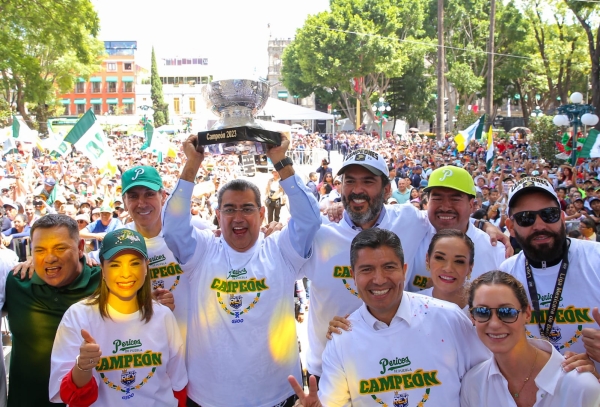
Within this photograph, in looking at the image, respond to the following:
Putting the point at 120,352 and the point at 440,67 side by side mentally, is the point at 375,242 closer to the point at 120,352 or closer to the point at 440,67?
the point at 120,352

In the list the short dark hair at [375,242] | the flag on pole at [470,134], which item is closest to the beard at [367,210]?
the short dark hair at [375,242]

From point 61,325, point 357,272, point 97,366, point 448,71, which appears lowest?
point 97,366

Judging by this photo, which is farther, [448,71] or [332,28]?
[448,71]

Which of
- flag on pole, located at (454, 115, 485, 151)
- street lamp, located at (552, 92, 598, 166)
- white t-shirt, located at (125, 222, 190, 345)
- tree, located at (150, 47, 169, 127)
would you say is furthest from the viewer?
tree, located at (150, 47, 169, 127)

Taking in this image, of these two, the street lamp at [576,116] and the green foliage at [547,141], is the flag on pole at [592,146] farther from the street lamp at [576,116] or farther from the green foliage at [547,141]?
the green foliage at [547,141]

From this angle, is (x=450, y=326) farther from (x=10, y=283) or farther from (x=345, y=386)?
(x=10, y=283)

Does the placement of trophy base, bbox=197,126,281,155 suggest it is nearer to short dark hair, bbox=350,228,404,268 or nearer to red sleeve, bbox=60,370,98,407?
short dark hair, bbox=350,228,404,268

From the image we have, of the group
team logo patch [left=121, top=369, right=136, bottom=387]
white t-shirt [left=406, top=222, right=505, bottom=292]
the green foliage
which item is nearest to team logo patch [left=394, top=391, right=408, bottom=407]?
white t-shirt [left=406, top=222, right=505, bottom=292]

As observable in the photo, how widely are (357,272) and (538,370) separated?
0.85 meters

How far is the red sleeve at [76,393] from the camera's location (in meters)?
2.60

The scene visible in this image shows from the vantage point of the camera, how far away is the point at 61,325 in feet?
9.11

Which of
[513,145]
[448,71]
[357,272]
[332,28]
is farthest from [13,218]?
[448,71]

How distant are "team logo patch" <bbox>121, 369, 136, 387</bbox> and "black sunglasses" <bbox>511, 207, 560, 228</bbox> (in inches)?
83.8

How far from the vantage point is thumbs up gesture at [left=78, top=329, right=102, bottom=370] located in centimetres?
253
